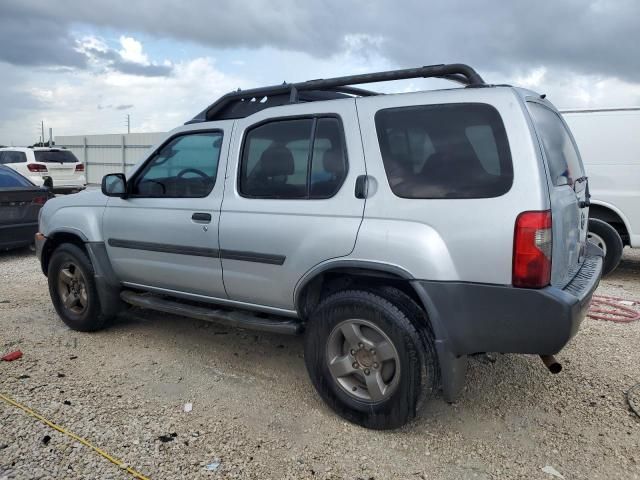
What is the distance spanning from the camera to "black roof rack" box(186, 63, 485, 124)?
3.29 meters

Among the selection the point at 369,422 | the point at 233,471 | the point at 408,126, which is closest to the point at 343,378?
the point at 369,422

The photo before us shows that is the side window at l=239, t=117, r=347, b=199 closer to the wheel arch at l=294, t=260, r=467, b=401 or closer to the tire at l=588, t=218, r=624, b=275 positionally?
the wheel arch at l=294, t=260, r=467, b=401

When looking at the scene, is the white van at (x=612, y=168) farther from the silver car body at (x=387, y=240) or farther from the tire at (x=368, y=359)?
the tire at (x=368, y=359)

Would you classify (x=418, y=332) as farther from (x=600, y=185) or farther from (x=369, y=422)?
(x=600, y=185)

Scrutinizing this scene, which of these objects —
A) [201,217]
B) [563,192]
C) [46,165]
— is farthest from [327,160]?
[46,165]

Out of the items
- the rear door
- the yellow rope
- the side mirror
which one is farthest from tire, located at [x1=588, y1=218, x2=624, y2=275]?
the rear door

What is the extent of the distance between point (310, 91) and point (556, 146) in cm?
170

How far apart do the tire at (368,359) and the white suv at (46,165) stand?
49.6 feet

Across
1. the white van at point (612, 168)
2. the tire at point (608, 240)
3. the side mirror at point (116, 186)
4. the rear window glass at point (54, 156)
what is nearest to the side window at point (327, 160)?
the side mirror at point (116, 186)

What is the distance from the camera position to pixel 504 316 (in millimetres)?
2697

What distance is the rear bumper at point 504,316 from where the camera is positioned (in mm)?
2621

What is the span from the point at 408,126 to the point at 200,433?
7.00 feet

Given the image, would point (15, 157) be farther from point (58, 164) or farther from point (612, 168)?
point (612, 168)

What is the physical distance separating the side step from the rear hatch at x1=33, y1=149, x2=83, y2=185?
45.1ft
